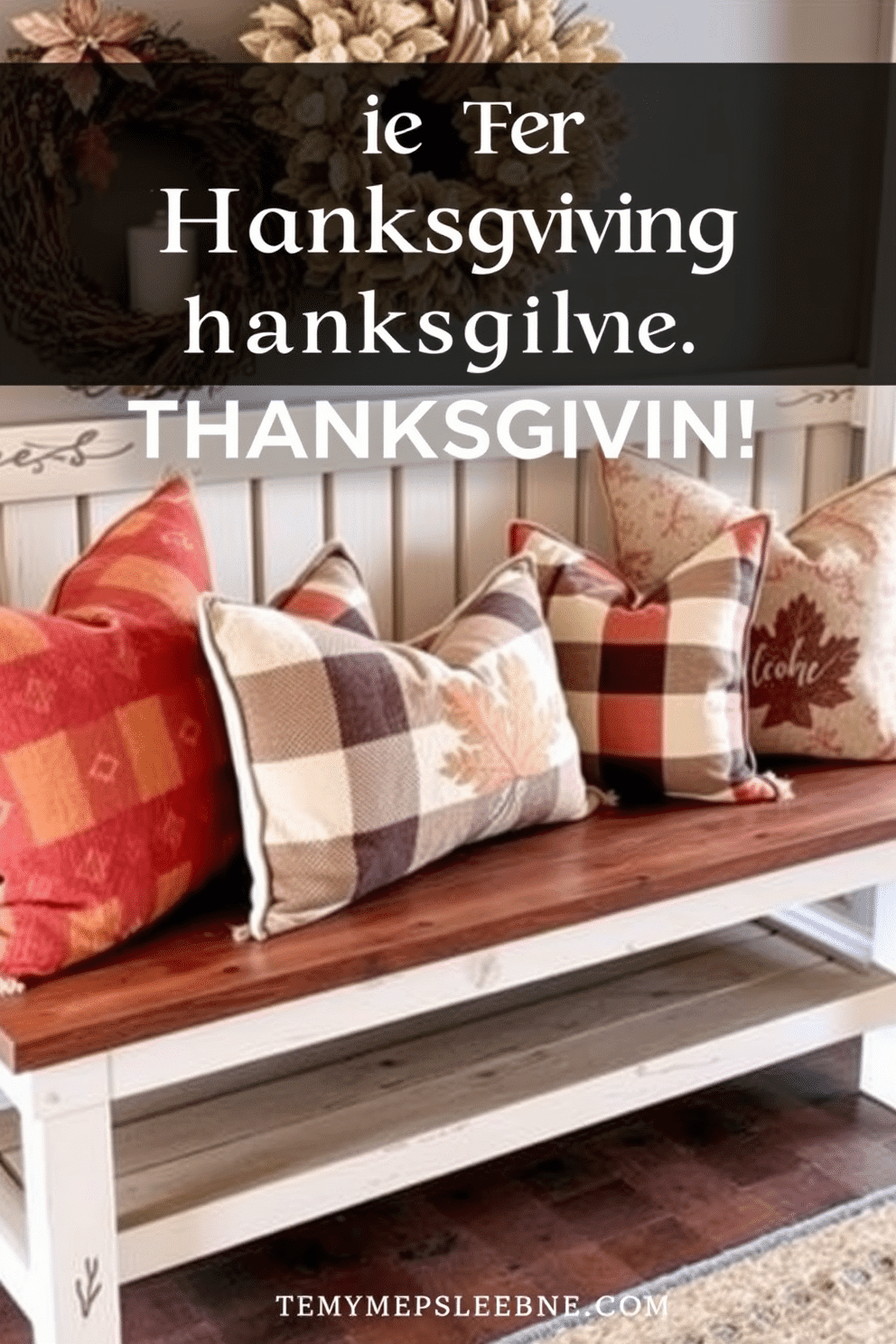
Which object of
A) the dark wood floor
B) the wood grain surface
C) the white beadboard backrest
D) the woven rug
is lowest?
the dark wood floor

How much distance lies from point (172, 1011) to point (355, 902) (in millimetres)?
295

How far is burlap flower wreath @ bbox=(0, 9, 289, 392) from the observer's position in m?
2.08

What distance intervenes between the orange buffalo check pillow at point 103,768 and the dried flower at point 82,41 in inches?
21.5

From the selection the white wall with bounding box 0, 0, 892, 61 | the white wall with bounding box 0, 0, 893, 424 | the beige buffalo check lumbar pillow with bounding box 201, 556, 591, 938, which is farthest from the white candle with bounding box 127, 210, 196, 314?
the white wall with bounding box 0, 0, 892, 61

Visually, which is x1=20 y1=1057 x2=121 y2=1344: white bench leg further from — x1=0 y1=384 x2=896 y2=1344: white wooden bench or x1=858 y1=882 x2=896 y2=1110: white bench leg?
x1=858 y1=882 x2=896 y2=1110: white bench leg

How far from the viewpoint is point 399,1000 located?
1.98m

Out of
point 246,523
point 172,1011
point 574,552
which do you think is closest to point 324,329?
point 246,523

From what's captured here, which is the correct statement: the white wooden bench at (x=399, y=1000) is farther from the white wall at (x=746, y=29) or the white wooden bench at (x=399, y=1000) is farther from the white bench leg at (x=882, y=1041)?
the white wall at (x=746, y=29)

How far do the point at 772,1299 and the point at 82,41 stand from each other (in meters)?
1.64

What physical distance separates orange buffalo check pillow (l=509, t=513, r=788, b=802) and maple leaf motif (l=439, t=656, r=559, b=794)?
0.15 meters

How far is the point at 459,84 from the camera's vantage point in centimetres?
228

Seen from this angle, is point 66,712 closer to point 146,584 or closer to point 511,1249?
point 146,584

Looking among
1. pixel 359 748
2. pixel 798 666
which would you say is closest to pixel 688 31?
pixel 798 666

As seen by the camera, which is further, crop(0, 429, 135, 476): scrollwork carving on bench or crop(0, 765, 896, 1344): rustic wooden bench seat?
crop(0, 429, 135, 476): scrollwork carving on bench
